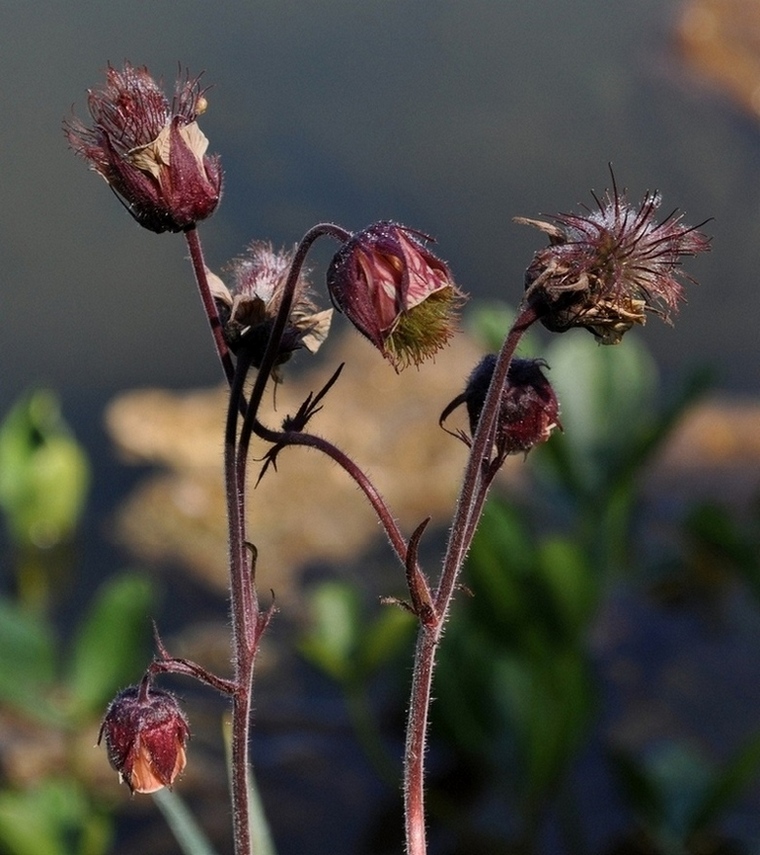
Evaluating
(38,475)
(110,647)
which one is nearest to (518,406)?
(110,647)

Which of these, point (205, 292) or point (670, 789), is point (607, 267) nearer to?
point (205, 292)

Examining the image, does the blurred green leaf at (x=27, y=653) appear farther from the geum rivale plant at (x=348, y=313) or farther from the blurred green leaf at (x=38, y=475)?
the geum rivale plant at (x=348, y=313)

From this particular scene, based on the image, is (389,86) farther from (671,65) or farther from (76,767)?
(76,767)

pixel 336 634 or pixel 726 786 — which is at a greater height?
pixel 336 634

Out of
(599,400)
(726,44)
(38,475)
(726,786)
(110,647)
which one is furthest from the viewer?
(726,44)

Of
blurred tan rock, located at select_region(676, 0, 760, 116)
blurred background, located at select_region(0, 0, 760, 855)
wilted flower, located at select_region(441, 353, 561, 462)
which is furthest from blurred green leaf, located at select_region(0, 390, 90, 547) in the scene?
blurred tan rock, located at select_region(676, 0, 760, 116)

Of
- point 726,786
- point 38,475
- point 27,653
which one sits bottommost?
point 27,653

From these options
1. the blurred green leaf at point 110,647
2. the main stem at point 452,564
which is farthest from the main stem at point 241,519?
the blurred green leaf at point 110,647
